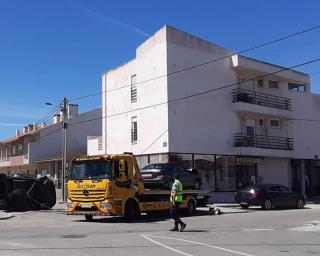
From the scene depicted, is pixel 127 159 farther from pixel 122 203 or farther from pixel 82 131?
pixel 82 131

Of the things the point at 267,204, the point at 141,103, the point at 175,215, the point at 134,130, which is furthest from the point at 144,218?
the point at 134,130

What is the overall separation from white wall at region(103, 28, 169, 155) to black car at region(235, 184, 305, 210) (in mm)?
5913

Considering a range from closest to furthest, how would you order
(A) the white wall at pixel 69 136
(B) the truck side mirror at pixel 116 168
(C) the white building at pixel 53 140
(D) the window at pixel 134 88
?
(B) the truck side mirror at pixel 116 168 → (D) the window at pixel 134 88 → (C) the white building at pixel 53 140 → (A) the white wall at pixel 69 136

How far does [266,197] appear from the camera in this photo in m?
29.3

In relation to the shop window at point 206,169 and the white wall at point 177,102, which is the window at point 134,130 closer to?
the white wall at point 177,102

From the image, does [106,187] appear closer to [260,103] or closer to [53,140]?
[260,103]

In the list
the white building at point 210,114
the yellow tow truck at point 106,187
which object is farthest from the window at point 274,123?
the yellow tow truck at point 106,187

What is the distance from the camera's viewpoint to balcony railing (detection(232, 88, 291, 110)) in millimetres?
37656

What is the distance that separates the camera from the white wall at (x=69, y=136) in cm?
5666

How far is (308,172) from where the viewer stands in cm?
4497

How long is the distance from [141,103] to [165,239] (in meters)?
21.5

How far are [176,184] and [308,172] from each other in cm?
2930

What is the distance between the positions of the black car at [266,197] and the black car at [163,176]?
5.10 m

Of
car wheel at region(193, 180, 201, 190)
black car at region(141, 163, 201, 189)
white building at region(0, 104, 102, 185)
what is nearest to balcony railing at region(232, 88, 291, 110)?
car wheel at region(193, 180, 201, 190)
